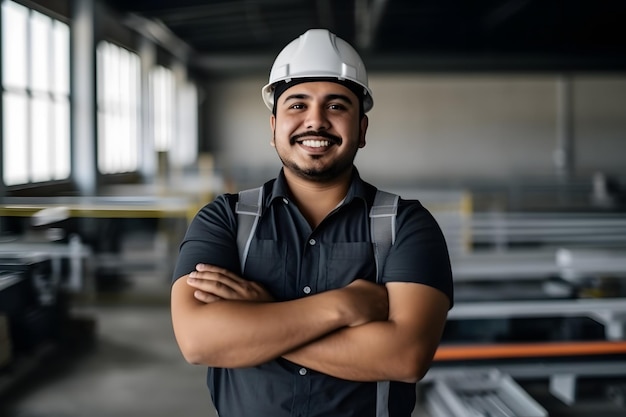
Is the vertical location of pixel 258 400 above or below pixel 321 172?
below

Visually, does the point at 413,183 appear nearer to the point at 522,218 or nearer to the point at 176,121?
the point at 176,121

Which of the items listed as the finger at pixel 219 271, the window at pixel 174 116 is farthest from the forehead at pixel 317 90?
the window at pixel 174 116

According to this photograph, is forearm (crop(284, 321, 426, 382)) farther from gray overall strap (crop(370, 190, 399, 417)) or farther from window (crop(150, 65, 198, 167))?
window (crop(150, 65, 198, 167))

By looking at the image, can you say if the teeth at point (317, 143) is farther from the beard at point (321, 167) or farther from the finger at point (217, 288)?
the finger at point (217, 288)

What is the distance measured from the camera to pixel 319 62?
2064 mm

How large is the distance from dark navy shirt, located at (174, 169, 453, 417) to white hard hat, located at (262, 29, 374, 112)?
301mm

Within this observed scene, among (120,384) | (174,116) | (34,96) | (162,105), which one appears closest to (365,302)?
(120,384)

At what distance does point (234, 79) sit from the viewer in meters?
25.5

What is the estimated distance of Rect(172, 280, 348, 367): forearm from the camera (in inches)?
71.6

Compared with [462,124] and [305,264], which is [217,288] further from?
[462,124]

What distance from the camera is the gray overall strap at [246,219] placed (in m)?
2.00

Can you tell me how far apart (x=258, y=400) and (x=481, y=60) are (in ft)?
69.8

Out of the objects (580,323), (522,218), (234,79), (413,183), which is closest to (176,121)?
(234,79)

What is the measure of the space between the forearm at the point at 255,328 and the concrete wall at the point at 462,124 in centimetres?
2361
